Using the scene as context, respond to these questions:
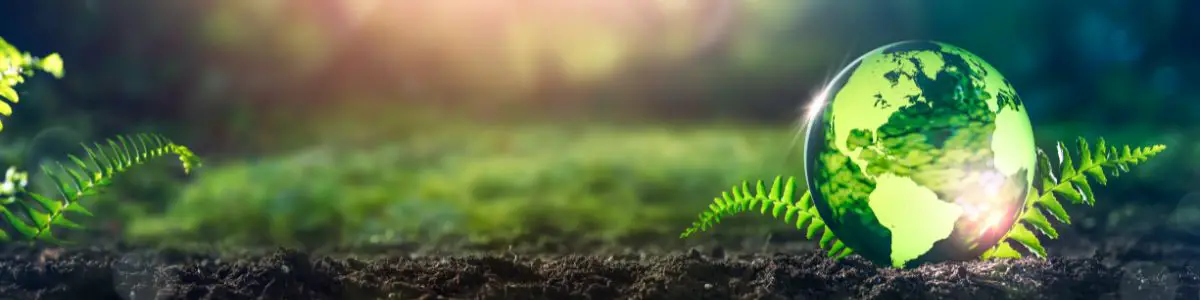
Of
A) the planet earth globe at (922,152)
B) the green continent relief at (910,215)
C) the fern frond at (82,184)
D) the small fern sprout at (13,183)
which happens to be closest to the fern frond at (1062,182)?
the planet earth globe at (922,152)

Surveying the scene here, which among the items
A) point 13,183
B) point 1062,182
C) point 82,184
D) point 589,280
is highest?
point 1062,182

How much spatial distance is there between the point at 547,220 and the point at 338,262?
9.02ft

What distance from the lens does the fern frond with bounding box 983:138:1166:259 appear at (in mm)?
4152

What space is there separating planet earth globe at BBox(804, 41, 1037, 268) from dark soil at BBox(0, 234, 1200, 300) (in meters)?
0.20

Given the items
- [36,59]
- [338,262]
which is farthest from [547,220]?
[36,59]

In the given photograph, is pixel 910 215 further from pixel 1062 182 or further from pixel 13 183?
pixel 13 183

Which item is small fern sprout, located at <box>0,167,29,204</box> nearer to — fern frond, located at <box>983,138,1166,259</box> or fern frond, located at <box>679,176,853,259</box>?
fern frond, located at <box>679,176,853,259</box>

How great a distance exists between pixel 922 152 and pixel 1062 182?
0.85m

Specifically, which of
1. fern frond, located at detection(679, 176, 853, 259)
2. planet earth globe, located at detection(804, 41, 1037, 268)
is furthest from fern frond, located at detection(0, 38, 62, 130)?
planet earth globe, located at detection(804, 41, 1037, 268)

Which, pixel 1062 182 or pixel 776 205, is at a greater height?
pixel 1062 182

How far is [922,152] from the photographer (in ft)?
Result: 12.5

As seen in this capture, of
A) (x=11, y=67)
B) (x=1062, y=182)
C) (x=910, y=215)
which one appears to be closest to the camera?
(x=11, y=67)

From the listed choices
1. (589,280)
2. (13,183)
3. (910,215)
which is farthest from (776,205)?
(13,183)

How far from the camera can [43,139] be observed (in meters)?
8.55
